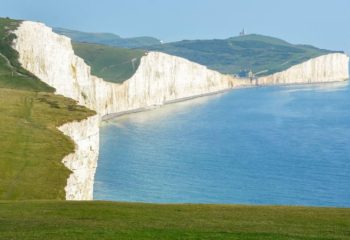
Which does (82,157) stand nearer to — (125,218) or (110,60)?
(125,218)

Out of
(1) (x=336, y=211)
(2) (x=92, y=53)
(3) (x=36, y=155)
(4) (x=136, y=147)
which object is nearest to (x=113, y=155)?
(4) (x=136, y=147)

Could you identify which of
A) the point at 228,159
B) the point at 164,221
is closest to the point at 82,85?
the point at 228,159

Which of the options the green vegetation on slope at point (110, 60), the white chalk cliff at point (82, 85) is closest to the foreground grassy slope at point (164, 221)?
the white chalk cliff at point (82, 85)

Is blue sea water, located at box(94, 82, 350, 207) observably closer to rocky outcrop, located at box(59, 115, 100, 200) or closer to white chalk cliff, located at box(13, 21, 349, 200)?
rocky outcrop, located at box(59, 115, 100, 200)

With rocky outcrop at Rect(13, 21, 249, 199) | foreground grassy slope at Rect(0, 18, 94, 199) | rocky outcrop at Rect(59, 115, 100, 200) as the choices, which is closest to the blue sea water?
rocky outcrop at Rect(59, 115, 100, 200)

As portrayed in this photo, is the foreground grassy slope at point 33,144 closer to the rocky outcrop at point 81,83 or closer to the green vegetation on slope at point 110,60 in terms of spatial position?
the rocky outcrop at point 81,83

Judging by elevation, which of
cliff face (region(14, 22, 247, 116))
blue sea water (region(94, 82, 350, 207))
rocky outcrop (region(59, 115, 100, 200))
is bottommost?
blue sea water (region(94, 82, 350, 207))
